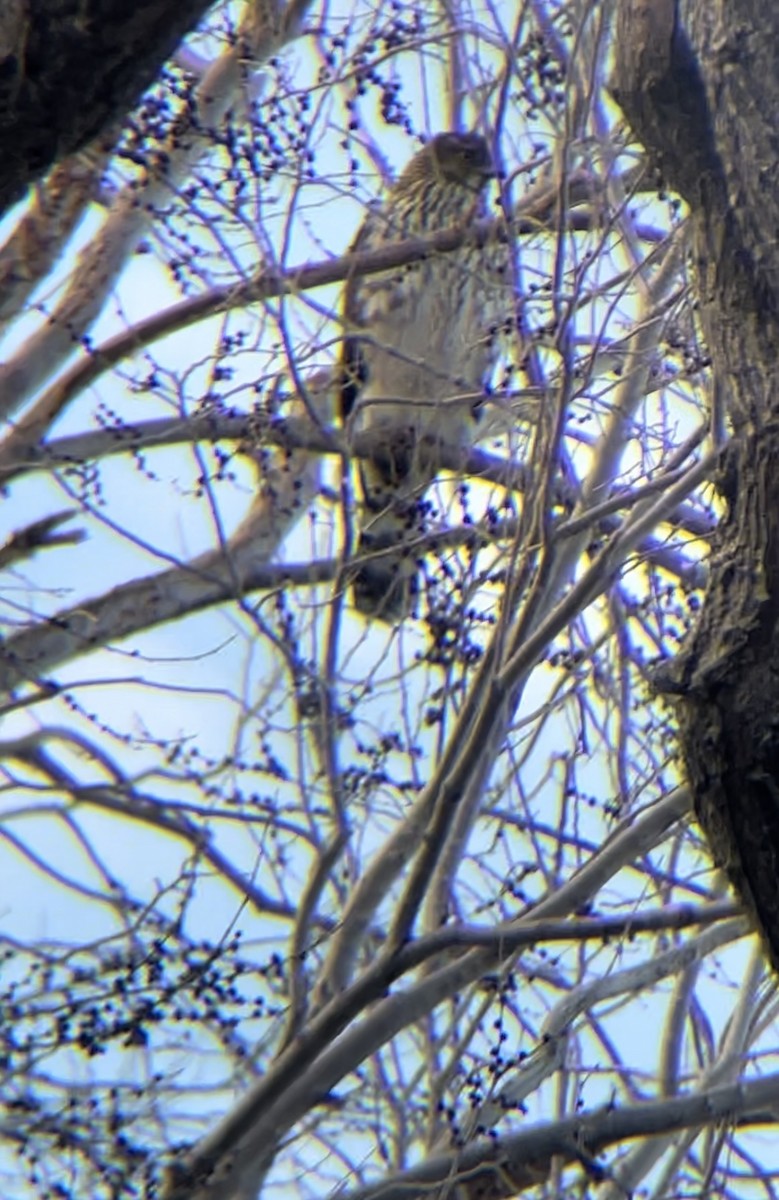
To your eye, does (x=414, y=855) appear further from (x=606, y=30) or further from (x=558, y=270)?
(x=606, y=30)

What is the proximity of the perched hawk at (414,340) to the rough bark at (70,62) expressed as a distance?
174 cm

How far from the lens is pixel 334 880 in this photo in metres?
3.54

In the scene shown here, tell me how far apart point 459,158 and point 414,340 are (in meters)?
0.60

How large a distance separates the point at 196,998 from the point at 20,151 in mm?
1671

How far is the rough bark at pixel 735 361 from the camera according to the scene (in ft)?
6.59

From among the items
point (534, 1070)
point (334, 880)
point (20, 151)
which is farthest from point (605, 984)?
point (20, 151)

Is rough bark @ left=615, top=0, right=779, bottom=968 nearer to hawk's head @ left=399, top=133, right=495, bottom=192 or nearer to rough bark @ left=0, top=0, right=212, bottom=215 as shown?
rough bark @ left=0, top=0, right=212, bottom=215

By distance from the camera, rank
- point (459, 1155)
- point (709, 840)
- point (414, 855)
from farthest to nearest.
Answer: point (414, 855) < point (459, 1155) < point (709, 840)

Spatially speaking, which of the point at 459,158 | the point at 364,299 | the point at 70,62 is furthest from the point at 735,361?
the point at 459,158

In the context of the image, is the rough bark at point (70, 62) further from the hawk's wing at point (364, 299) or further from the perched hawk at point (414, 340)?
the hawk's wing at point (364, 299)

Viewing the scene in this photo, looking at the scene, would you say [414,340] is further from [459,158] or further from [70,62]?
[70,62]

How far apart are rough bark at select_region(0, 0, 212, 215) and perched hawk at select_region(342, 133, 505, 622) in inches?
68.3

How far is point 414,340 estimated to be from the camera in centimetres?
563

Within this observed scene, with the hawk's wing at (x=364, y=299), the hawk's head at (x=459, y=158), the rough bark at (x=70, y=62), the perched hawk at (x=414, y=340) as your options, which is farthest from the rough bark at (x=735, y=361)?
the hawk's head at (x=459, y=158)
